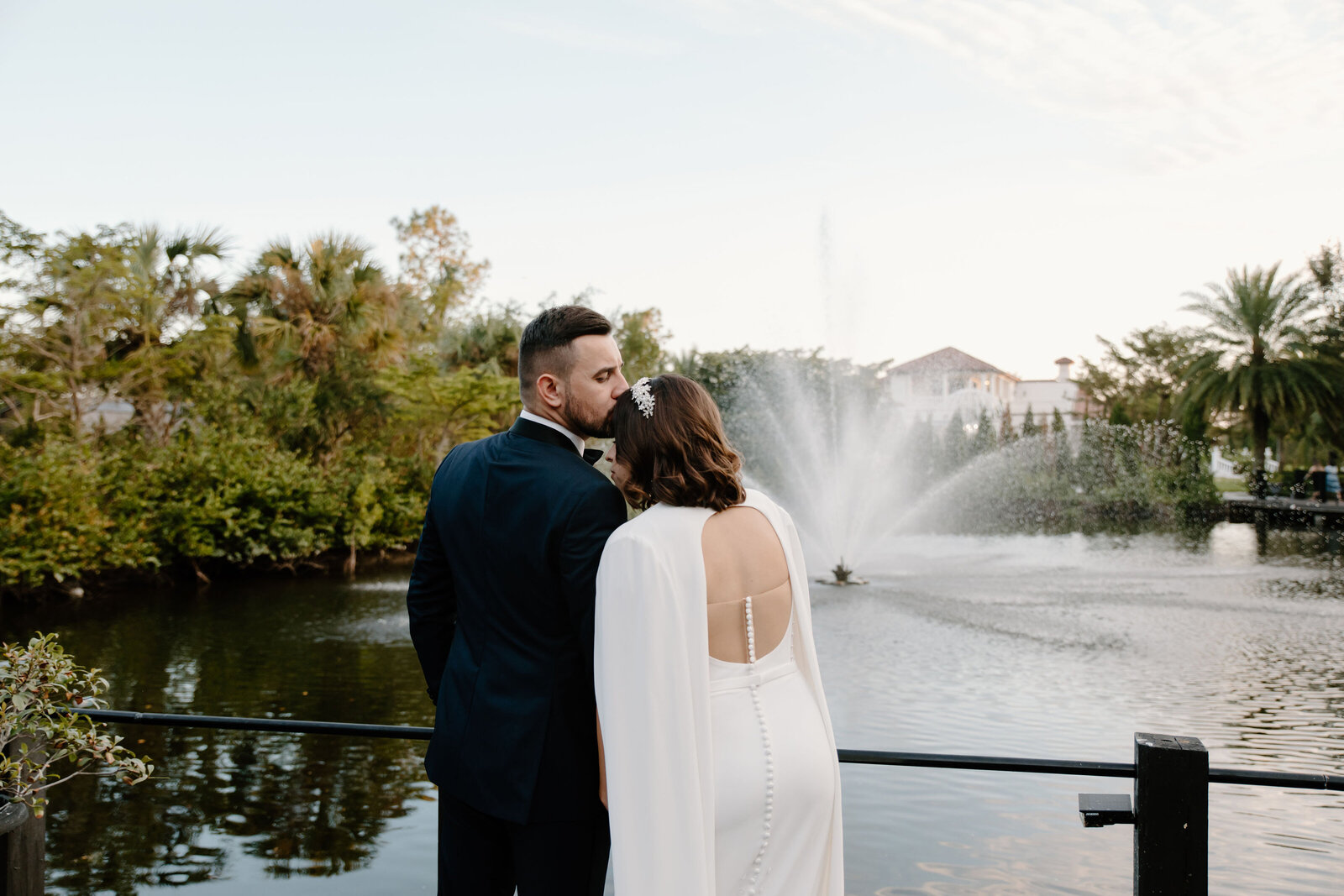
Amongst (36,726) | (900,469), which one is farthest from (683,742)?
(900,469)

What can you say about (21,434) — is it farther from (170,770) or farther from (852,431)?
(852,431)

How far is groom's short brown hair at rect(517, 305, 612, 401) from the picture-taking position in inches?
68.4

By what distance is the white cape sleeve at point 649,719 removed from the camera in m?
1.51

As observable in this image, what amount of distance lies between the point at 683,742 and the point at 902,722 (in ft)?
18.2

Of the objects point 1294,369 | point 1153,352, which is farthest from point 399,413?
point 1153,352

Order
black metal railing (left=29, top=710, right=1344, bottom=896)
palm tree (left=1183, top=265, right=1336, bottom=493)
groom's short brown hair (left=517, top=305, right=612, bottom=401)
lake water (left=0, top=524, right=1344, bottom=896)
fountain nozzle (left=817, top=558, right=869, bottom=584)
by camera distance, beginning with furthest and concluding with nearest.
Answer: palm tree (left=1183, top=265, right=1336, bottom=493) < fountain nozzle (left=817, top=558, right=869, bottom=584) < lake water (left=0, top=524, right=1344, bottom=896) < black metal railing (left=29, top=710, right=1344, bottom=896) < groom's short brown hair (left=517, top=305, right=612, bottom=401)

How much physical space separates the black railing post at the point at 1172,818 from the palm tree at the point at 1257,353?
31.2 meters

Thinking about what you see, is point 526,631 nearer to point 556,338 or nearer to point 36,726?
point 556,338

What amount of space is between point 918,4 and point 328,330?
12.0 meters

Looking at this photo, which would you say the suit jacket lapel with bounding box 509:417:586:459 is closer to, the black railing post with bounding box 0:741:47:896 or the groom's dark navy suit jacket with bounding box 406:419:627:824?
the groom's dark navy suit jacket with bounding box 406:419:627:824

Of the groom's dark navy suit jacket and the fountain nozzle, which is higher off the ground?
the groom's dark navy suit jacket

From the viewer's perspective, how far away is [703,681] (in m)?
1.55

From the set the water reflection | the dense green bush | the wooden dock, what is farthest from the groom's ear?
the wooden dock

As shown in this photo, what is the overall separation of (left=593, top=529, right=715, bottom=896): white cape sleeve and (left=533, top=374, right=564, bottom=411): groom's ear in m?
0.35
